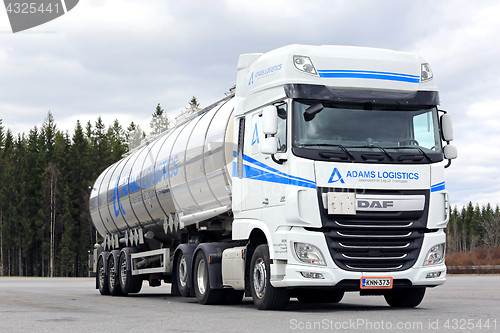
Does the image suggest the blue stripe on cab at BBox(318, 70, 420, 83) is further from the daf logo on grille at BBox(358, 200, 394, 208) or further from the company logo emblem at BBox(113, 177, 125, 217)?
the company logo emblem at BBox(113, 177, 125, 217)

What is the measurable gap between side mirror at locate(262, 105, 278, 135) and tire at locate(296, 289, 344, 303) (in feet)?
14.0

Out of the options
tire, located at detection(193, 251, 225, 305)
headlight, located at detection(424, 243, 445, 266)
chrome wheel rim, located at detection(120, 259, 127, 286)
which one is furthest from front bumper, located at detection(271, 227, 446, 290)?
chrome wheel rim, located at detection(120, 259, 127, 286)

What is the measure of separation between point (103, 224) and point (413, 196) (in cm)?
1415

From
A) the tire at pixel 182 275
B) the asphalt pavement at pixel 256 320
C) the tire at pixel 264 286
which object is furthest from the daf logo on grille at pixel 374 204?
the tire at pixel 182 275

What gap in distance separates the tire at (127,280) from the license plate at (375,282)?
9.99 meters

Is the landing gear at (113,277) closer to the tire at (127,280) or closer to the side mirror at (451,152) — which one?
the tire at (127,280)

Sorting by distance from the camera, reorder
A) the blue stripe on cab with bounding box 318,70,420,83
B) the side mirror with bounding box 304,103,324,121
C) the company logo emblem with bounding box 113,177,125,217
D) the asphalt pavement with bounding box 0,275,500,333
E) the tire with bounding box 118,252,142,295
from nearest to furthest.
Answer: the asphalt pavement with bounding box 0,275,500,333 < the side mirror with bounding box 304,103,324,121 < the blue stripe on cab with bounding box 318,70,420,83 < the tire with bounding box 118,252,142,295 < the company logo emblem with bounding box 113,177,125,217

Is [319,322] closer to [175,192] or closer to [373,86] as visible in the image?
[373,86]

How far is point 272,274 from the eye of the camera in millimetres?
10891

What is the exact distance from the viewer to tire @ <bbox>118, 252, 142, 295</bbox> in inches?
765

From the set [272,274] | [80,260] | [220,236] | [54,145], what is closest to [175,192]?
[220,236]

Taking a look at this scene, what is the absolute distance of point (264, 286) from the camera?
37.6 feet

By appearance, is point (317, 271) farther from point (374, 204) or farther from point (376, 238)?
point (374, 204)

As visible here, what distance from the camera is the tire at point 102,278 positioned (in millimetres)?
21062
